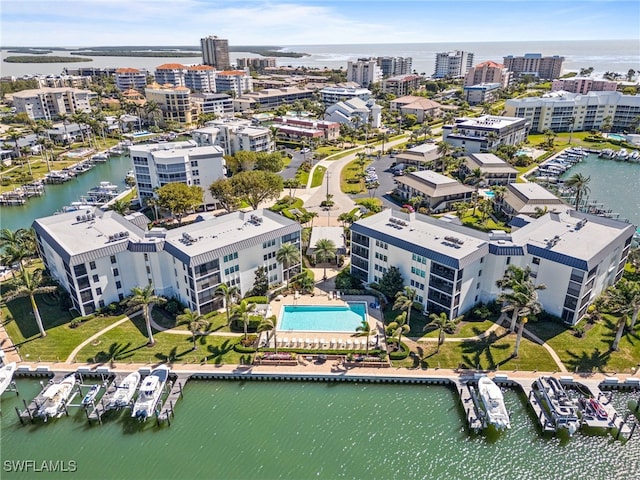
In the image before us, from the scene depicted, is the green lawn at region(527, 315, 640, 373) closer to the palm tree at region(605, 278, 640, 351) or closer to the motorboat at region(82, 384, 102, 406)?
the palm tree at region(605, 278, 640, 351)

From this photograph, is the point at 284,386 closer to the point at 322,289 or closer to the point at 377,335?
the point at 377,335

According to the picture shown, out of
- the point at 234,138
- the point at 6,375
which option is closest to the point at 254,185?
the point at 234,138

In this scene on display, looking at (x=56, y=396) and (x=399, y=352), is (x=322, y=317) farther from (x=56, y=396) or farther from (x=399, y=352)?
(x=56, y=396)

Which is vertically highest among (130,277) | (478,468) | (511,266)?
(511,266)

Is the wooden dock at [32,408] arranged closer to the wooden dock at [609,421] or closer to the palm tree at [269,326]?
the palm tree at [269,326]

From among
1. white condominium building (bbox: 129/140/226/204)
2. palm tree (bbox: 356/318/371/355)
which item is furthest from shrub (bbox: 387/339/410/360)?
white condominium building (bbox: 129/140/226/204)

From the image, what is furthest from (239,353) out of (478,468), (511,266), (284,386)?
(511,266)

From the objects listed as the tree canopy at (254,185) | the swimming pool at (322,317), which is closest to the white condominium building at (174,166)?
the tree canopy at (254,185)
